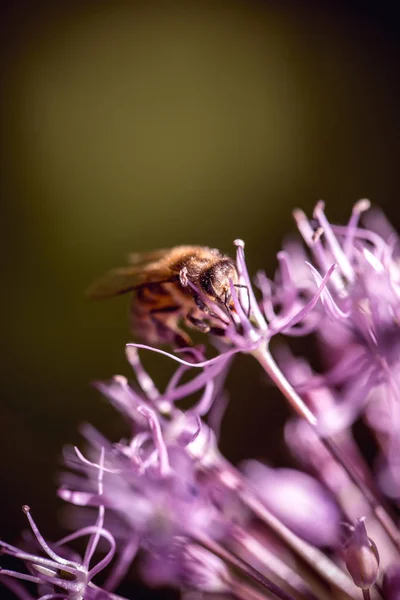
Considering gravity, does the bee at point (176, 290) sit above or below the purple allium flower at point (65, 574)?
above

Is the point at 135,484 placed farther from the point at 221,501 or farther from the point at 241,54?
the point at 241,54

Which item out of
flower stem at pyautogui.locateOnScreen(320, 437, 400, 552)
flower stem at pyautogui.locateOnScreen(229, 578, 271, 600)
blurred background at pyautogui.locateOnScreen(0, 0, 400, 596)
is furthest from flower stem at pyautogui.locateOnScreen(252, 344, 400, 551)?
blurred background at pyautogui.locateOnScreen(0, 0, 400, 596)

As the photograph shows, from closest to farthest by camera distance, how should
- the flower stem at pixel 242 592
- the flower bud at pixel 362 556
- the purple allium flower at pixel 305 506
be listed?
the flower bud at pixel 362 556, the flower stem at pixel 242 592, the purple allium flower at pixel 305 506

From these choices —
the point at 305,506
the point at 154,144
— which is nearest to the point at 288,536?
the point at 305,506

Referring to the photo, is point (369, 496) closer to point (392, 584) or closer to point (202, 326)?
point (392, 584)

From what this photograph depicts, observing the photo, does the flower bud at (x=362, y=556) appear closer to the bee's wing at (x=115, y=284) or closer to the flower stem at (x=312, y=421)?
the flower stem at (x=312, y=421)

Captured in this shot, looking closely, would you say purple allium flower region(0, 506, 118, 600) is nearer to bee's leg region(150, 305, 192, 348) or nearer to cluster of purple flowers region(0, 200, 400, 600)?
cluster of purple flowers region(0, 200, 400, 600)

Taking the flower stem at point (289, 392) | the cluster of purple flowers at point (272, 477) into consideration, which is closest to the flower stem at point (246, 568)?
the cluster of purple flowers at point (272, 477)
